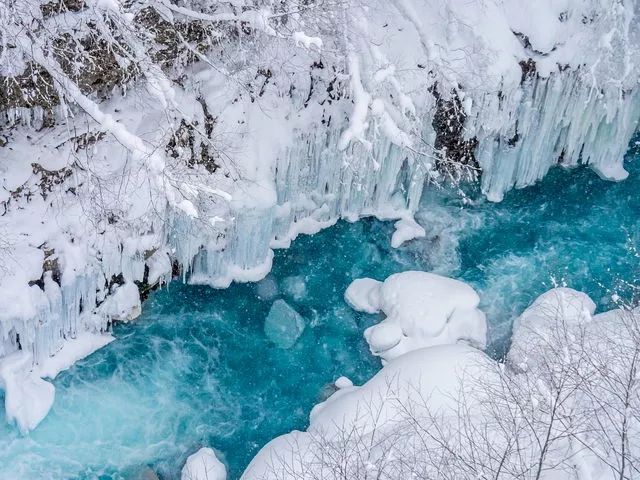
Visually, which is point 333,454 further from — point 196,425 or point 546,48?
point 546,48

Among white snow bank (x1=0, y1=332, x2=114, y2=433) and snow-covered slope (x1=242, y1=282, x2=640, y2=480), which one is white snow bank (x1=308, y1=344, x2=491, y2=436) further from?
white snow bank (x1=0, y1=332, x2=114, y2=433)

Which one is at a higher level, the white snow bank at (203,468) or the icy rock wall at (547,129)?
the icy rock wall at (547,129)

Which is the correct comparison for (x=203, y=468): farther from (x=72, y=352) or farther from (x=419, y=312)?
(x=419, y=312)

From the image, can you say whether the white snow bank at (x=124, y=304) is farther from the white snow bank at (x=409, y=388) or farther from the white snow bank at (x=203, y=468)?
the white snow bank at (x=409, y=388)

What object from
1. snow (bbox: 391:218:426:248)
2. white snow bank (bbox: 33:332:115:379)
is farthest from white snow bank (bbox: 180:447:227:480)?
snow (bbox: 391:218:426:248)

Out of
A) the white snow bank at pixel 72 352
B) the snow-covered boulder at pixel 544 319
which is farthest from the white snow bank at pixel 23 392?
the snow-covered boulder at pixel 544 319
